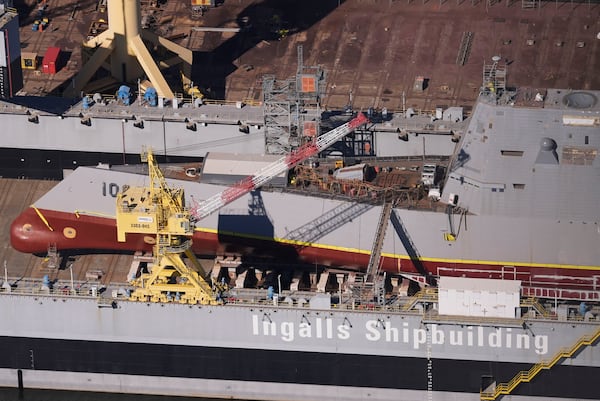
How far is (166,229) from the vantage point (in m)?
90.5

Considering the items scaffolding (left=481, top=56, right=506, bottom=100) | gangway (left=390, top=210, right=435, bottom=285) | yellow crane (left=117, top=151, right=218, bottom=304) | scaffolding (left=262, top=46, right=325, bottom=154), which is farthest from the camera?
scaffolding (left=262, top=46, right=325, bottom=154)

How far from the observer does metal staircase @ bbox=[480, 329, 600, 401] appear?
8831 cm

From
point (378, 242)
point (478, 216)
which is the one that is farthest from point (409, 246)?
point (478, 216)

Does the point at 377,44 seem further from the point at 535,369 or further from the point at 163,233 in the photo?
the point at 535,369

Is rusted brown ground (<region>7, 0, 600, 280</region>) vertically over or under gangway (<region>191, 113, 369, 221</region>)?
over

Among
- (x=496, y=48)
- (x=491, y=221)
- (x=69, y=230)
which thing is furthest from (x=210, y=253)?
(x=496, y=48)

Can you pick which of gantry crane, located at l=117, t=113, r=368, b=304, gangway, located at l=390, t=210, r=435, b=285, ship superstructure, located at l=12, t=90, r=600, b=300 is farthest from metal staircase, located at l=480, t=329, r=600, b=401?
gantry crane, located at l=117, t=113, r=368, b=304

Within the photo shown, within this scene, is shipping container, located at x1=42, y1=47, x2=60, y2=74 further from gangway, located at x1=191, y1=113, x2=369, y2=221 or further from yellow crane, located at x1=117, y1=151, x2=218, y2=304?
yellow crane, located at x1=117, y1=151, x2=218, y2=304

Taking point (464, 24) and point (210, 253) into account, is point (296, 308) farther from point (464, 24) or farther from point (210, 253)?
point (464, 24)

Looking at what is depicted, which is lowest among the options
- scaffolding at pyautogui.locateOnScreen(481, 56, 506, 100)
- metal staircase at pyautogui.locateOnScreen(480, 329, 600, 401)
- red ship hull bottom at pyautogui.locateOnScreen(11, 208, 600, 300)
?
metal staircase at pyautogui.locateOnScreen(480, 329, 600, 401)

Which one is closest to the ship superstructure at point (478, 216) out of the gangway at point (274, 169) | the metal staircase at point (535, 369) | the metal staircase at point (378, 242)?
the metal staircase at point (378, 242)

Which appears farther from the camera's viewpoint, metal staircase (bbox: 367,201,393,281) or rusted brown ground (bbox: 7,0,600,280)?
rusted brown ground (bbox: 7,0,600,280)

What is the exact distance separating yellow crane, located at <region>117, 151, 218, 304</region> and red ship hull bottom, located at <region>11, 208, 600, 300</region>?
20.7ft

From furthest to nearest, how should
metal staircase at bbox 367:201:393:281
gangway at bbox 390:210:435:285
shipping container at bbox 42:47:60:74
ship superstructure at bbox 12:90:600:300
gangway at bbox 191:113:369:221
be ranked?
1. shipping container at bbox 42:47:60:74
2. gangway at bbox 390:210:435:285
3. gangway at bbox 191:113:369:221
4. ship superstructure at bbox 12:90:600:300
5. metal staircase at bbox 367:201:393:281
